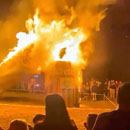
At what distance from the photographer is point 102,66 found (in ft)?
119

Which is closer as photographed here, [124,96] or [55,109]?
[124,96]

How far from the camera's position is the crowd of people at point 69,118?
10.7 ft

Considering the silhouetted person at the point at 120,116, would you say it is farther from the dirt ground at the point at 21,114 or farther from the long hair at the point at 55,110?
the dirt ground at the point at 21,114

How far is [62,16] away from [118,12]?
1950cm

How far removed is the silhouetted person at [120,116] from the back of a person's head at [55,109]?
420mm

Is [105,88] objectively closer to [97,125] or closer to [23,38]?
[23,38]

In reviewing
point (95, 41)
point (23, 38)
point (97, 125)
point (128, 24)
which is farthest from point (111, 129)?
point (128, 24)

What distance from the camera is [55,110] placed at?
138 inches

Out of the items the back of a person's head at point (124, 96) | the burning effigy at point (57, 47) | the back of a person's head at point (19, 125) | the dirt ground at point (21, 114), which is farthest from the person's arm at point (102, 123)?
the burning effigy at point (57, 47)

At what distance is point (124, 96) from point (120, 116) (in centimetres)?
21

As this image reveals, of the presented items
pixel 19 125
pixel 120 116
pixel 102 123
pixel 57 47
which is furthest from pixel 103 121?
pixel 57 47

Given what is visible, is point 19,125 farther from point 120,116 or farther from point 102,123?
point 120,116

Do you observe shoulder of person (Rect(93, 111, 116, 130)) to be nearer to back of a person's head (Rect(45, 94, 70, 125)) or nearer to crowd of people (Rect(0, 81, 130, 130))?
crowd of people (Rect(0, 81, 130, 130))

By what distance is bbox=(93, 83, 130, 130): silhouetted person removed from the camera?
128 inches
